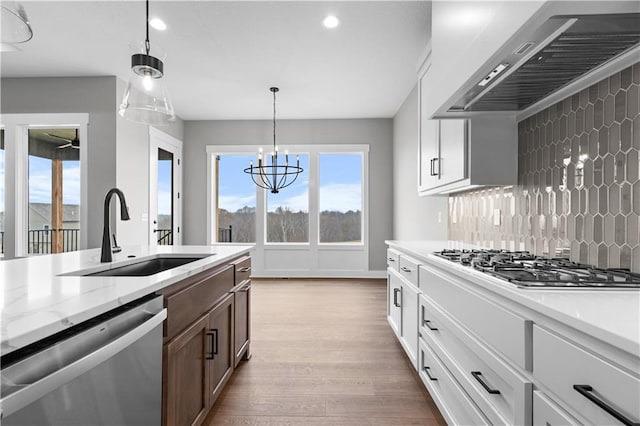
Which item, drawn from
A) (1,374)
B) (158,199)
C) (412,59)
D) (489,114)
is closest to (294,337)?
(489,114)

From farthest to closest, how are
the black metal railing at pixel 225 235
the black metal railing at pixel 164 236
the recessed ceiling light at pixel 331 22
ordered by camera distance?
the black metal railing at pixel 225 235 < the black metal railing at pixel 164 236 < the recessed ceiling light at pixel 331 22

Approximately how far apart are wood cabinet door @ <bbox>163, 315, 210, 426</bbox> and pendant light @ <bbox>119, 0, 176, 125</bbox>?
136 cm

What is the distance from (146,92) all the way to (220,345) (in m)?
1.57

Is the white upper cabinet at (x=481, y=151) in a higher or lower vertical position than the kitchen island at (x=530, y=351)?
higher

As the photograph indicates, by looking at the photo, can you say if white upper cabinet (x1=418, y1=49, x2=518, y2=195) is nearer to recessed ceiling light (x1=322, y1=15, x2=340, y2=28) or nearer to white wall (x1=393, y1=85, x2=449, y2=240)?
recessed ceiling light (x1=322, y1=15, x2=340, y2=28)

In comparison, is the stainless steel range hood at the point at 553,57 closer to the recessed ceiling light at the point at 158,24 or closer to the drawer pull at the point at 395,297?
the drawer pull at the point at 395,297

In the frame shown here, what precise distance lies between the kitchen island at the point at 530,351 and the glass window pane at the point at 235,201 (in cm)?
498

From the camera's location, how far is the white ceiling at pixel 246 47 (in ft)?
9.70

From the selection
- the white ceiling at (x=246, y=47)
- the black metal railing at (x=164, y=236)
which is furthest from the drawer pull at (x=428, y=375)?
the black metal railing at (x=164, y=236)

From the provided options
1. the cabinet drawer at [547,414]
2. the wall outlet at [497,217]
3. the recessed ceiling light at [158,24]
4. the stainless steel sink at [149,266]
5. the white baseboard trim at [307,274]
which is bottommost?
the white baseboard trim at [307,274]

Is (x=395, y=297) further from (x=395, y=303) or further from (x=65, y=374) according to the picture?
(x=65, y=374)

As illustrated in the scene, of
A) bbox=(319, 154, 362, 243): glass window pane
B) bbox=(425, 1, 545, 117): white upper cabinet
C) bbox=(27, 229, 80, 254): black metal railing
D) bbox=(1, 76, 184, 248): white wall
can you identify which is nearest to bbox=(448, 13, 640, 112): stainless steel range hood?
bbox=(425, 1, 545, 117): white upper cabinet

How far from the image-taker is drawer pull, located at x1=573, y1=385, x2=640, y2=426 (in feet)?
2.26

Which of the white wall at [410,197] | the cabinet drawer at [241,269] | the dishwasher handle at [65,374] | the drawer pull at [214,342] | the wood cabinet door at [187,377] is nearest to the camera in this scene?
the dishwasher handle at [65,374]
